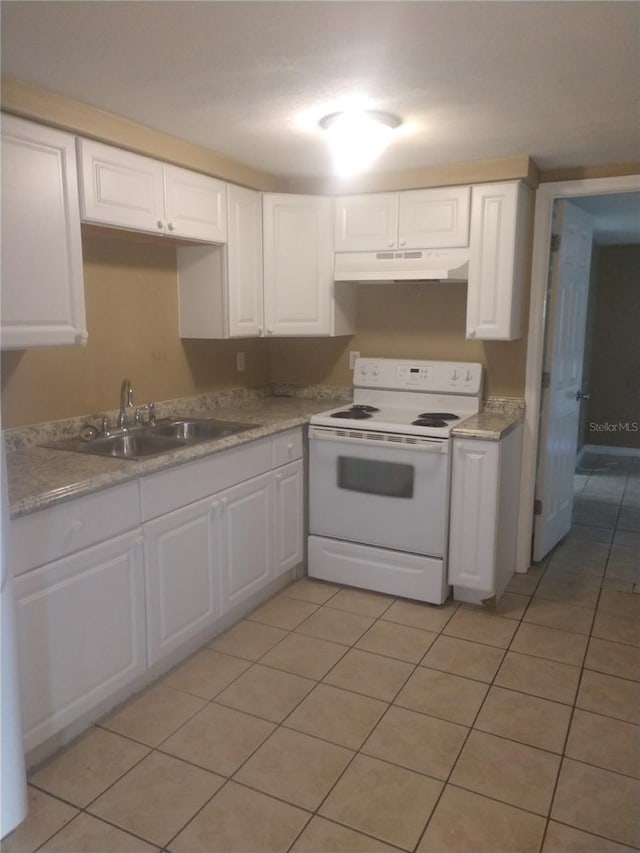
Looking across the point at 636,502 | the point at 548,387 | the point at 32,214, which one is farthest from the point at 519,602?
the point at 32,214

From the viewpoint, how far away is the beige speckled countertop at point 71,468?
1941 millimetres

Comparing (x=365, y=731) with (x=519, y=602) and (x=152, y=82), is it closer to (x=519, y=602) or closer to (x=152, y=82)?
(x=519, y=602)

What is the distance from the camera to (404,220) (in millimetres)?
3361

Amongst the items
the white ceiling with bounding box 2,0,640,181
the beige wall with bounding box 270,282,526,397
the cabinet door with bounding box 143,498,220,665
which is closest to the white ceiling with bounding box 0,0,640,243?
the white ceiling with bounding box 2,0,640,181

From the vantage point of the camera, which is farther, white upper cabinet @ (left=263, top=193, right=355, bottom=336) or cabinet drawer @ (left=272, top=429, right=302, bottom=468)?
white upper cabinet @ (left=263, top=193, right=355, bottom=336)

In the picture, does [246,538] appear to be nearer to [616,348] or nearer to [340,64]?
[340,64]

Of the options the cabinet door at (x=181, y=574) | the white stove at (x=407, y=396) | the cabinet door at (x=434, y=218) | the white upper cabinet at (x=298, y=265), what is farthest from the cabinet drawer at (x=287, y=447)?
the cabinet door at (x=434, y=218)

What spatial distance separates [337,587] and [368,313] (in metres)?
1.62

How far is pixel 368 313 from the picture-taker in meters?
3.87

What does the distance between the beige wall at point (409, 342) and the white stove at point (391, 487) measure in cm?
13

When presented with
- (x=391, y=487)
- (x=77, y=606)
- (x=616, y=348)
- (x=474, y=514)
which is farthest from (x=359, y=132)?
(x=616, y=348)

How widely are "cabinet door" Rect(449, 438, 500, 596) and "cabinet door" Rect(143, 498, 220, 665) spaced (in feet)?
3.84

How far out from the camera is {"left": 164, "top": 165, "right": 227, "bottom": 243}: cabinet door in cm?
282

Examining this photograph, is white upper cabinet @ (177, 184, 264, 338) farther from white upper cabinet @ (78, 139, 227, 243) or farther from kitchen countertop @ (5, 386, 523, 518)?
Result: kitchen countertop @ (5, 386, 523, 518)
